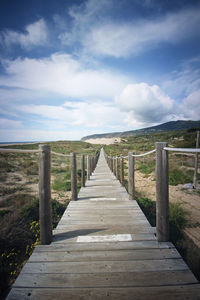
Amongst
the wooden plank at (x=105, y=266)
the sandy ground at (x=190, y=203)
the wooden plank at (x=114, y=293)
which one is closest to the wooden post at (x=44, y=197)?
the wooden plank at (x=105, y=266)

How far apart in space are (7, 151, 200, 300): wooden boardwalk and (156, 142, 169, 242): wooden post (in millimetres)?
160

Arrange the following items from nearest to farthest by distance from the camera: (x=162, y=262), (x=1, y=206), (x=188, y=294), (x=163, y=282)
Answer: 1. (x=188, y=294)
2. (x=163, y=282)
3. (x=162, y=262)
4. (x=1, y=206)

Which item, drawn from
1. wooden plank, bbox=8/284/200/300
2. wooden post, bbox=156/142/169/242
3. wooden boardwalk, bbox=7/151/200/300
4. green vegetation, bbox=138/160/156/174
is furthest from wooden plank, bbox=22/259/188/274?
green vegetation, bbox=138/160/156/174

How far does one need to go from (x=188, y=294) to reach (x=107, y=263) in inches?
32.2

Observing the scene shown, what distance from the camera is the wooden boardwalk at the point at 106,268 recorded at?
134 cm

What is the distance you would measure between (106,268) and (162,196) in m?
1.13

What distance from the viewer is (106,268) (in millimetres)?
1598

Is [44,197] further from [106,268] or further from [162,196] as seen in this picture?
[162,196]

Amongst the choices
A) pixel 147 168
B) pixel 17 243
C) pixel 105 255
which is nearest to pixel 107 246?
pixel 105 255

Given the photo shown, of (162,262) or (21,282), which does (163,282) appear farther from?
(21,282)

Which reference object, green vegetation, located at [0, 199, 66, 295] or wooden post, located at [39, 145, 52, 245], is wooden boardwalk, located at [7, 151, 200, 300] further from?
green vegetation, located at [0, 199, 66, 295]

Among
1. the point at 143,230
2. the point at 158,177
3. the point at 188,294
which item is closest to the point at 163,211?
the point at 158,177

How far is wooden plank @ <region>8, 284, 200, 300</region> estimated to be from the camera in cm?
129

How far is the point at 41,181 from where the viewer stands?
6.63 ft
